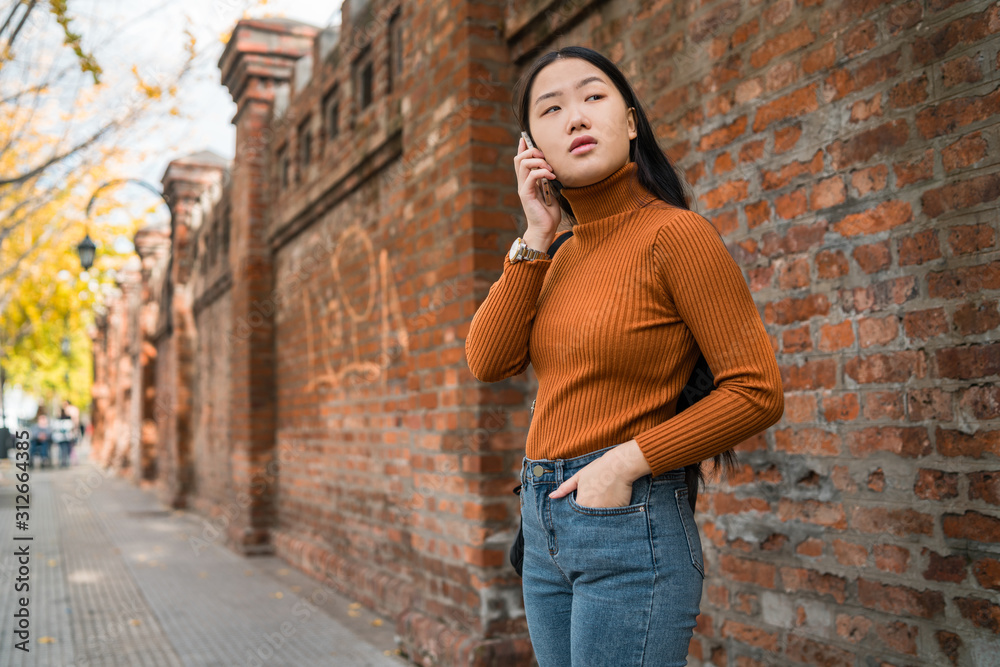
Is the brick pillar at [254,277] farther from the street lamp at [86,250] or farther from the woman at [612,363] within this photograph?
the woman at [612,363]

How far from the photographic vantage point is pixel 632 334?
156 cm

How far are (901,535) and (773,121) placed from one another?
1.38 metres

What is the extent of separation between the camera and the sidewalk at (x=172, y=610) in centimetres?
469

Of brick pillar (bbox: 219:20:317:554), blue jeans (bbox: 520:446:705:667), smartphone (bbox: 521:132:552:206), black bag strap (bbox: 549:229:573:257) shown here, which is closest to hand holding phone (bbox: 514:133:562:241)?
smartphone (bbox: 521:132:552:206)

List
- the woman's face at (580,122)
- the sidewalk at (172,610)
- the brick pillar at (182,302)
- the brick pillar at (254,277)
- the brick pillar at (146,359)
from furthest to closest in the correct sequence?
the brick pillar at (146,359)
the brick pillar at (182,302)
the brick pillar at (254,277)
the sidewalk at (172,610)
the woman's face at (580,122)

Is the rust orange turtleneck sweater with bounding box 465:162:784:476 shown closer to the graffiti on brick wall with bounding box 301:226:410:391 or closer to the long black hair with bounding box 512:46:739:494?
the long black hair with bounding box 512:46:739:494

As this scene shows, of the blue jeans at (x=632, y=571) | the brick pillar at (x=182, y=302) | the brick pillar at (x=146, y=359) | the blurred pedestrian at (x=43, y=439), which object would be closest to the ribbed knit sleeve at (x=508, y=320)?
the blue jeans at (x=632, y=571)

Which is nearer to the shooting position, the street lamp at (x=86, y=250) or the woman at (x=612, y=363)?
the woman at (x=612, y=363)

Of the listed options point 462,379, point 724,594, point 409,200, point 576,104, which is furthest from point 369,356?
point 576,104

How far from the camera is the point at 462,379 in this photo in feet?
13.1

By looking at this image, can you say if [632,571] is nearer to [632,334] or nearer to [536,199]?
[632,334]

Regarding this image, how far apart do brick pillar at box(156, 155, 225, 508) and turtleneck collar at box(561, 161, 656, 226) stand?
13195 mm

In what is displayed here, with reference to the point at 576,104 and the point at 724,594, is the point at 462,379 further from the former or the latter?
the point at 576,104

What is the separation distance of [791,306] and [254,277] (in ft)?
24.0
